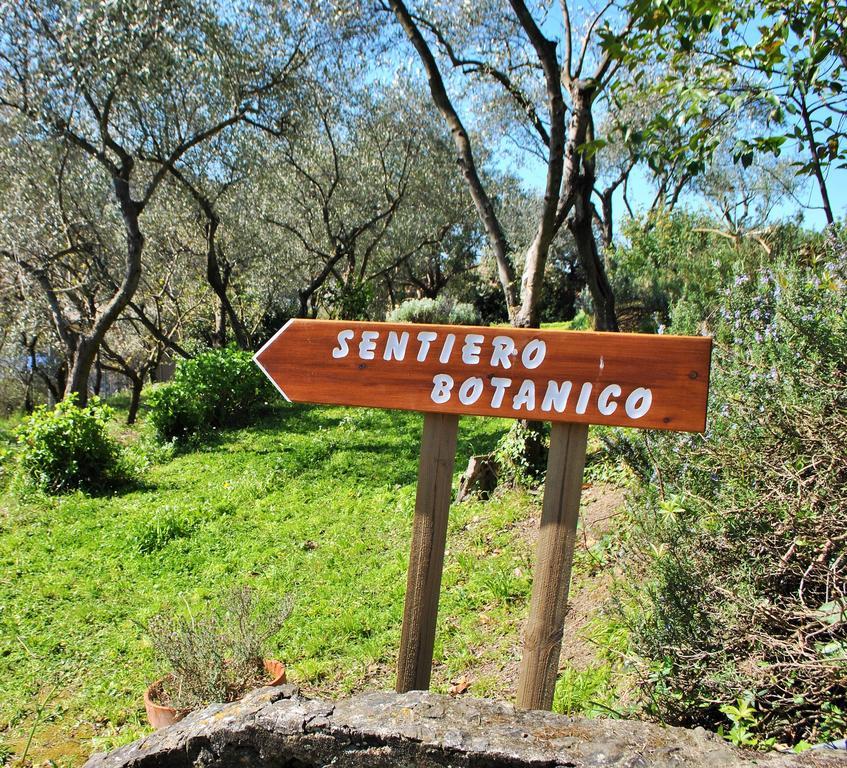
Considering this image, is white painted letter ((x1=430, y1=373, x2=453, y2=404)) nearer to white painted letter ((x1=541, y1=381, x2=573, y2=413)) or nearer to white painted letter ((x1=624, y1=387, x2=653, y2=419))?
white painted letter ((x1=541, y1=381, x2=573, y2=413))

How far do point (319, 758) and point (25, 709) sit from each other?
110 inches

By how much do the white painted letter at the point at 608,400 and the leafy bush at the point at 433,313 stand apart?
18.9 meters

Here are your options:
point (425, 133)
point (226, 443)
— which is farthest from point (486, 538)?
point (425, 133)

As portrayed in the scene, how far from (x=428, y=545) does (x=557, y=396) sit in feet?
2.46

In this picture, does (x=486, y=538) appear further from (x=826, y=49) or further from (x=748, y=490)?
(x=826, y=49)

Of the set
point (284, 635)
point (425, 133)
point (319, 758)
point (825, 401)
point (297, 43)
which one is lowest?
point (284, 635)

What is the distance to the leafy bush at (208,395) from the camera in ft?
33.4

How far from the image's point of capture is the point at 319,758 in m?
2.12

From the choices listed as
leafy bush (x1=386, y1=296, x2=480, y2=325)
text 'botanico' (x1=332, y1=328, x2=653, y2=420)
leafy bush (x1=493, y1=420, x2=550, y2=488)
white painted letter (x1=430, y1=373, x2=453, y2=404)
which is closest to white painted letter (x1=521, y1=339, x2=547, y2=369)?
text 'botanico' (x1=332, y1=328, x2=653, y2=420)

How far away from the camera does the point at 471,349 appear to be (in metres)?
2.55

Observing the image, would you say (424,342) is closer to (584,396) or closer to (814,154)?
(584,396)

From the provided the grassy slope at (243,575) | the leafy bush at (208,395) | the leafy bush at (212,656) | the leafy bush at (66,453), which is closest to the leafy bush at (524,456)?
the grassy slope at (243,575)

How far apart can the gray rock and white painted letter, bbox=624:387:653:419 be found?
3.08 feet

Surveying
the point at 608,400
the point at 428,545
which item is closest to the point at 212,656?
the point at 428,545
